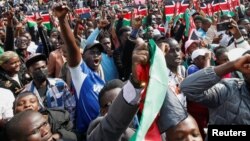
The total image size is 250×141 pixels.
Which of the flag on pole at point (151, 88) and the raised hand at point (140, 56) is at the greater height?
the raised hand at point (140, 56)

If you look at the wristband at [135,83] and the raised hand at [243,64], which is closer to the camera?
the wristband at [135,83]

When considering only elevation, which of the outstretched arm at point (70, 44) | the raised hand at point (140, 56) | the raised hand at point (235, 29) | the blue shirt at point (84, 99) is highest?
the raised hand at point (140, 56)

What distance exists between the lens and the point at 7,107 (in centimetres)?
378

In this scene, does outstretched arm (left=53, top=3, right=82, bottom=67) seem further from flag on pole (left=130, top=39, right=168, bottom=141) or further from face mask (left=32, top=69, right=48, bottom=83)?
flag on pole (left=130, top=39, right=168, bottom=141)

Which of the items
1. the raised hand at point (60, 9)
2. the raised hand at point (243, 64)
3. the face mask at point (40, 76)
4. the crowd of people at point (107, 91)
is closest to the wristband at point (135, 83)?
the crowd of people at point (107, 91)

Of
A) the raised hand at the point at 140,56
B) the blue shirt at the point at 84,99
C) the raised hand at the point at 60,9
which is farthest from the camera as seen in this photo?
the blue shirt at the point at 84,99

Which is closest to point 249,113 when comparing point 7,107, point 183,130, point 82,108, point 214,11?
point 183,130

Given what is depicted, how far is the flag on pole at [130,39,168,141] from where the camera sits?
2.27m

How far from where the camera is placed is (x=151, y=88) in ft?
7.47

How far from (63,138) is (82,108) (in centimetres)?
80

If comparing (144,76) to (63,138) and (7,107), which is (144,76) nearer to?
(63,138)

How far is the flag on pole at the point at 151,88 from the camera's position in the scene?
2273 mm

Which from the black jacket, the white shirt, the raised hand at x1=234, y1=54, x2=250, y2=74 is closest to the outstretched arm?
the black jacket

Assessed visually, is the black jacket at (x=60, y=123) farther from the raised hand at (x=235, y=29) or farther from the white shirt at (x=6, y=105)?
the raised hand at (x=235, y=29)
